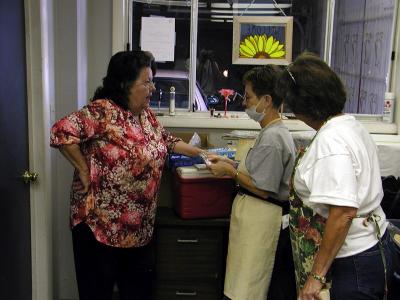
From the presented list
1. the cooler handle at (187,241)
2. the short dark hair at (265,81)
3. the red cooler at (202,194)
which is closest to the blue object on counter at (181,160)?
the red cooler at (202,194)

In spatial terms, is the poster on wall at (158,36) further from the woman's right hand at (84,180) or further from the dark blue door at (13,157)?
the woman's right hand at (84,180)

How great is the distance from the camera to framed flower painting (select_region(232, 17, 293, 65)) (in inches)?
119

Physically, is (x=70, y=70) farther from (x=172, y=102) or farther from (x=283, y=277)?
(x=283, y=277)

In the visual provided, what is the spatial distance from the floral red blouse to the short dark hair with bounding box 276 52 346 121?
750mm

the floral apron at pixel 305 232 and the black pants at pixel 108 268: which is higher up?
the floral apron at pixel 305 232

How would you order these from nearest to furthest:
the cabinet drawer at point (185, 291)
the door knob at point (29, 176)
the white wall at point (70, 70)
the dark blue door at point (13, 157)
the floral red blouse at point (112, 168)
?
the dark blue door at point (13, 157), the floral red blouse at point (112, 168), the door knob at point (29, 176), the cabinet drawer at point (185, 291), the white wall at point (70, 70)

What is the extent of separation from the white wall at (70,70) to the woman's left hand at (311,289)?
1.47 m

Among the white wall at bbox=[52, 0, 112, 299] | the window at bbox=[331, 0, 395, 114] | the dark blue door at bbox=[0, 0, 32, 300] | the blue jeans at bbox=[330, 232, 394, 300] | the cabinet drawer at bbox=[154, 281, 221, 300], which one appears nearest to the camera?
the blue jeans at bbox=[330, 232, 394, 300]

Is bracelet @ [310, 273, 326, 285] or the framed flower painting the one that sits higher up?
the framed flower painting

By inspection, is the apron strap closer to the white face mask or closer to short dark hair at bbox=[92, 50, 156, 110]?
the white face mask

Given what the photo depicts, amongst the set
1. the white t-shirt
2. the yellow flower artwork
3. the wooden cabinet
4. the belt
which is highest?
the yellow flower artwork

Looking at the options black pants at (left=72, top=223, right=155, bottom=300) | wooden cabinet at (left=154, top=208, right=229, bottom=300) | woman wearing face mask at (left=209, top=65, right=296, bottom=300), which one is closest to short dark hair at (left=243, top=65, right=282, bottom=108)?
woman wearing face mask at (left=209, top=65, right=296, bottom=300)

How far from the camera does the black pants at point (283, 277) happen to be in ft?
6.66

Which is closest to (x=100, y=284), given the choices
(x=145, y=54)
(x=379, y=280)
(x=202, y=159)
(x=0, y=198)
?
(x=0, y=198)
